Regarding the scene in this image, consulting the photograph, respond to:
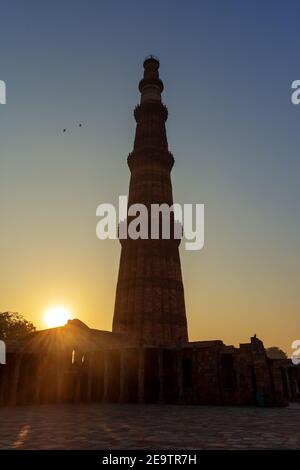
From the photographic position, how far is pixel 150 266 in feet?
117

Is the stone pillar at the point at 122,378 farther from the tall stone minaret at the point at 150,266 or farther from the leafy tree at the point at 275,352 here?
the leafy tree at the point at 275,352

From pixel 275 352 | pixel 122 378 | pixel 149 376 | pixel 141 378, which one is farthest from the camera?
pixel 275 352

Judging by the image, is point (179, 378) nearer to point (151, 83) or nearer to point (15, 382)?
point (15, 382)

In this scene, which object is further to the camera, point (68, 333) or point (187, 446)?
point (68, 333)

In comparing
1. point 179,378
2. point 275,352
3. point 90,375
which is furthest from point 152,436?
point 275,352

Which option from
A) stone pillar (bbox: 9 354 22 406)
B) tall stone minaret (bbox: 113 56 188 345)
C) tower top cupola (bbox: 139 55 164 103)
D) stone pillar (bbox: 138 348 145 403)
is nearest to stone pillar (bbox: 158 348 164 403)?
stone pillar (bbox: 138 348 145 403)

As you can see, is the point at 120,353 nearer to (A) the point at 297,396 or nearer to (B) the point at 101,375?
(B) the point at 101,375

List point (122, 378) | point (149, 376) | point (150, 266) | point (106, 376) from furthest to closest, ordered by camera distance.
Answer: point (150, 266)
point (149, 376)
point (106, 376)
point (122, 378)

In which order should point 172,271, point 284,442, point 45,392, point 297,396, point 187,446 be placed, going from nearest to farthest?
point 187,446 < point 284,442 < point 45,392 < point 297,396 < point 172,271

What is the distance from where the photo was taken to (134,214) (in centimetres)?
3847
